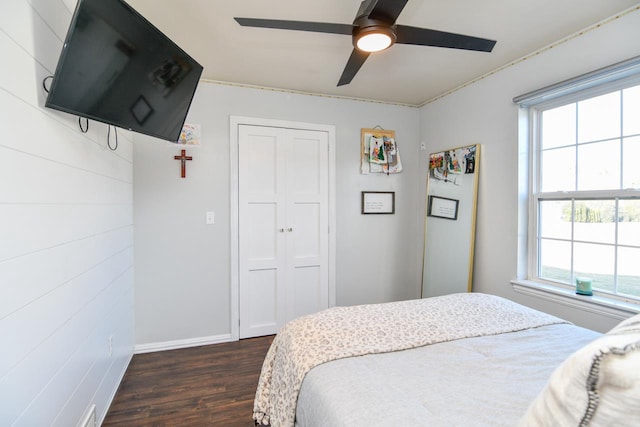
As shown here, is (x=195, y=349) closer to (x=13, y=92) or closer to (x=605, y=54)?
(x=13, y=92)

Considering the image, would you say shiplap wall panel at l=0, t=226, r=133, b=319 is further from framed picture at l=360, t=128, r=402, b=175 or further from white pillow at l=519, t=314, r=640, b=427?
framed picture at l=360, t=128, r=402, b=175

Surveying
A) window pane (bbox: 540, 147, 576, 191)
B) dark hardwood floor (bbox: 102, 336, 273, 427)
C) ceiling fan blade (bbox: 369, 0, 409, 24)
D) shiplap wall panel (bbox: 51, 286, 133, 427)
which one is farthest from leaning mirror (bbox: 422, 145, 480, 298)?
shiplap wall panel (bbox: 51, 286, 133, 427)

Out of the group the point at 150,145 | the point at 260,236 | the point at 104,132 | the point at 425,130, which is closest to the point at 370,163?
the point at 425,130

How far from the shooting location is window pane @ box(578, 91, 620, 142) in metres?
1.93

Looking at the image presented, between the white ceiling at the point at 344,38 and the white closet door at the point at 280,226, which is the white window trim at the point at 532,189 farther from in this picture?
the white closet door at the point at 280,226

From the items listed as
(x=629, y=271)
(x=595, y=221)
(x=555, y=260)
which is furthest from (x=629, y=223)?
(x=555, y=260)

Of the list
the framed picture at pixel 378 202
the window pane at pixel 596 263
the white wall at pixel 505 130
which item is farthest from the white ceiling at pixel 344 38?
the window pane at pixel 596 263

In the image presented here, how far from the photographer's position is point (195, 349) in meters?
2.72

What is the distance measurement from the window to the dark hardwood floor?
7.85ft

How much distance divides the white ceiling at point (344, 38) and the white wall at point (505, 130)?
0.37 feet

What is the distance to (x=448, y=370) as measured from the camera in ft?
3.67

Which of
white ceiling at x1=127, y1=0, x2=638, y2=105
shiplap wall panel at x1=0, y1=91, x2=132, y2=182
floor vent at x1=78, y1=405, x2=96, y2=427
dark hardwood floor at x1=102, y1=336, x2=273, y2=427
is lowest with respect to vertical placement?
dark hardwood floor at x1=102, y1=336, x2=273, y2=427

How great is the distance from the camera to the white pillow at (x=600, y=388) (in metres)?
0.44

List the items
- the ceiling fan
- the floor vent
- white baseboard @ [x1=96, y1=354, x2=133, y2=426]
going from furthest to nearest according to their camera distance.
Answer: white baseboard @ [x1=96, y1=354, x2=133, y2=426]
the floor vent
the ceiling fan
